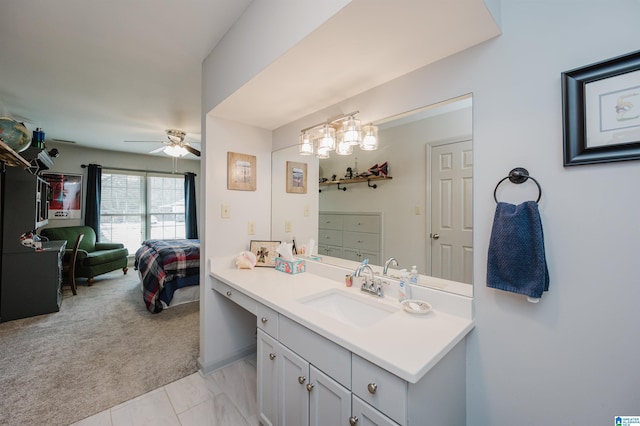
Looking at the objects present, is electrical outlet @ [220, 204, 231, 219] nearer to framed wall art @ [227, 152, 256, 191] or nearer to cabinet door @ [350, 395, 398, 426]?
framed wall art @ [227, 152, 256, 191]

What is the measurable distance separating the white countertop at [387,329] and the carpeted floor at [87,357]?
122 cm

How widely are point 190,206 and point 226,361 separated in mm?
4699

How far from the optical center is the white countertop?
34.2 inches

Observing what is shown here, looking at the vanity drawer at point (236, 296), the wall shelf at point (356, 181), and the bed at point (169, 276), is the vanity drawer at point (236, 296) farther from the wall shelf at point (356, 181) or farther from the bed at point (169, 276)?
the bed at point (169, 276)

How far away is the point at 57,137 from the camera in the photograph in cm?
434

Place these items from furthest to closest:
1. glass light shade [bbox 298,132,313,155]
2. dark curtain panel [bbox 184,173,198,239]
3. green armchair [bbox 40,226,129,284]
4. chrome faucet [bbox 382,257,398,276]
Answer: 1. dark curtain panel [bbox 184,173,198,239]
2. green armchair [bbox 40,226,129,284]
3. glass light shade [bbox 298,132,313,155]
4. chrome faucet [bbox 382,257,398,276]

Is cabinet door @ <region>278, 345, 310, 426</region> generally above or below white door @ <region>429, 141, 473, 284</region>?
below

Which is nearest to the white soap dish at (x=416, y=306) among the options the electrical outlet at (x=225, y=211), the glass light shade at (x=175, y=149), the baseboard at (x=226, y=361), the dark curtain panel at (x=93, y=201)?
the electrical outlet at (x=225, y=211)

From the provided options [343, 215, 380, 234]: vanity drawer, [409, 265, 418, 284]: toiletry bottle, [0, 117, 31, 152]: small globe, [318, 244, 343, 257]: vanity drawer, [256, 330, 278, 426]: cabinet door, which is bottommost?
[256, 330, 278, 426]: cabinet door

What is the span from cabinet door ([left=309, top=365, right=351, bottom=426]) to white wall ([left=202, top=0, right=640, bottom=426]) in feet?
1.97

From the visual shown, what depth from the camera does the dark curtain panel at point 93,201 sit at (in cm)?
495

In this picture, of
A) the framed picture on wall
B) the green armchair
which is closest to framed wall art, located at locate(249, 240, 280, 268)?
the green armchair

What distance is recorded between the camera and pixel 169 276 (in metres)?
3.29

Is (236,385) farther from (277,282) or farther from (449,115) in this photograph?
(449,115)
